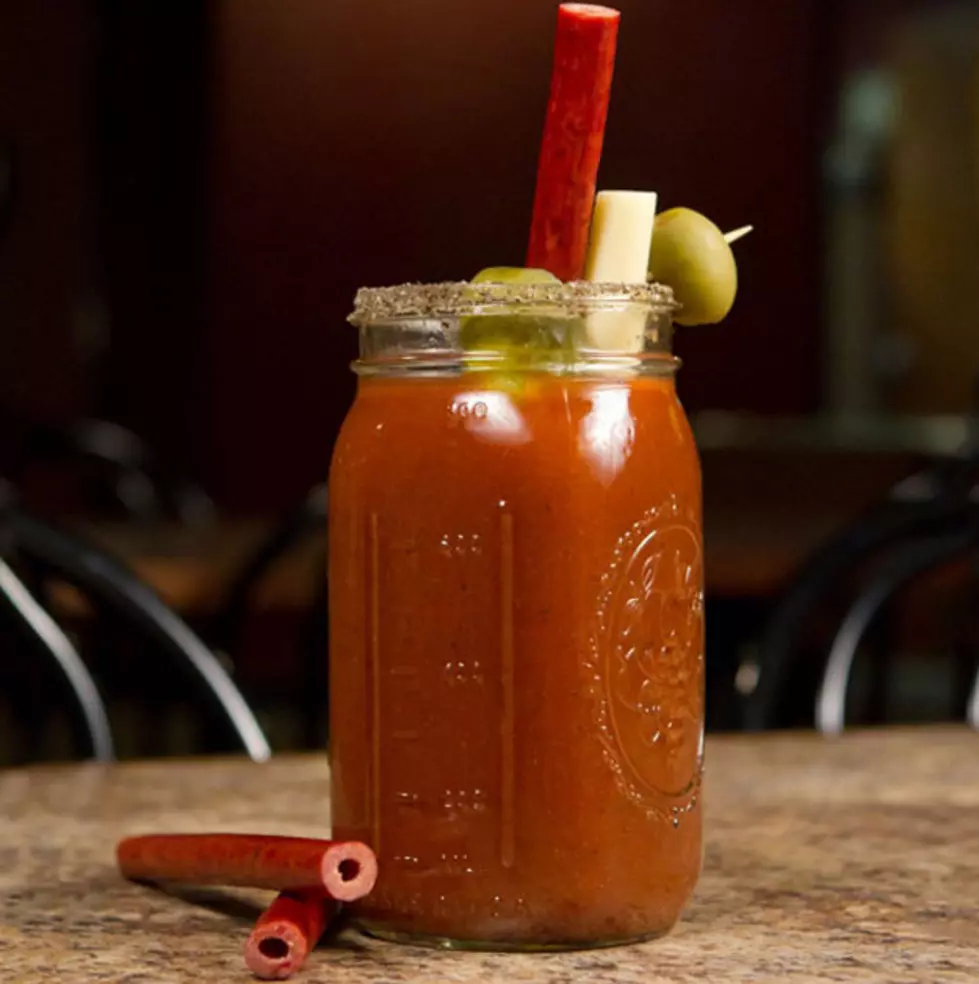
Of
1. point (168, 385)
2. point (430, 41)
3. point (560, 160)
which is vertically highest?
point (430, 41)

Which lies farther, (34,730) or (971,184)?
(971,184)

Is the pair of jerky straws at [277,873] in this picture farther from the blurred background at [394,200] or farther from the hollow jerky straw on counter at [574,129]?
the blurred background at [394,200]

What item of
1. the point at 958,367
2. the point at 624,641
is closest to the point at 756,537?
the point at 624,641

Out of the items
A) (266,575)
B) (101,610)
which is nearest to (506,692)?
(101,610)

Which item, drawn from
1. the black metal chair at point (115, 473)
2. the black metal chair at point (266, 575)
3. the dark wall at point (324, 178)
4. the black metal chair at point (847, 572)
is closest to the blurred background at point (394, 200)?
the dark wall at point (324, 178)

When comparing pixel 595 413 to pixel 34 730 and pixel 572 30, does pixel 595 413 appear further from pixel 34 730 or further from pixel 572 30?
pixel 34 730
